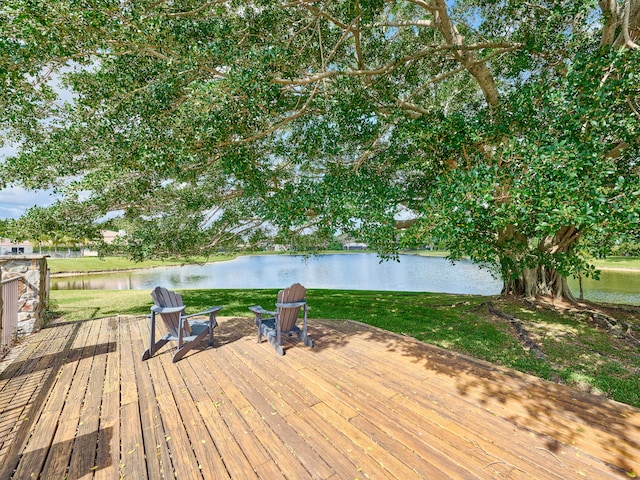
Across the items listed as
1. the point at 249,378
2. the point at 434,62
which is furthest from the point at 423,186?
the point at 249,378

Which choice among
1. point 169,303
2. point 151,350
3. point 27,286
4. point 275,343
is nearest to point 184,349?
point 151,350

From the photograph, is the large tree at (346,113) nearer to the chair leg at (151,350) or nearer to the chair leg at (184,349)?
the chair leg at (184,349)

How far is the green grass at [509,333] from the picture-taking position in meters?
3.82

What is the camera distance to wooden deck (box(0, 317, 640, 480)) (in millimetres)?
1884

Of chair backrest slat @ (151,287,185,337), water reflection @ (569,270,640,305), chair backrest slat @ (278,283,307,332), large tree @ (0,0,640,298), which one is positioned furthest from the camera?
water reflection @ (569,270,640,305)

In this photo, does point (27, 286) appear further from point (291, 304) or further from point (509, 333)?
point (509, 333)

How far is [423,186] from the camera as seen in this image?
681 cm

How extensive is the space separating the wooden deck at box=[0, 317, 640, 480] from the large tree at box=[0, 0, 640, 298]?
1.92 meters

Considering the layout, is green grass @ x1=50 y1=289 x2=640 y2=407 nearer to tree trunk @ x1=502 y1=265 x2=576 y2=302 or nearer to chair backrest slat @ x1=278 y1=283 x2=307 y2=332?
tree trunk @ x1=502 y1=265 x2=576 y2=302

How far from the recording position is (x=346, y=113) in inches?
211

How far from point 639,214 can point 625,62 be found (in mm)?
2006

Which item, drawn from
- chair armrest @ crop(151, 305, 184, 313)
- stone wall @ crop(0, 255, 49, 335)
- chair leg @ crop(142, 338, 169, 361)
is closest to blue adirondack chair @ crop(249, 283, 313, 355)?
chair armrest @ crop(151, 305, 184, 313)

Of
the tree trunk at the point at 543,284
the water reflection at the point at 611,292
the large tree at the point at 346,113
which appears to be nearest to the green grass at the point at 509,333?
the tree trunk at the point at 543,284

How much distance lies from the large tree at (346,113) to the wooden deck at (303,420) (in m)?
1.92
